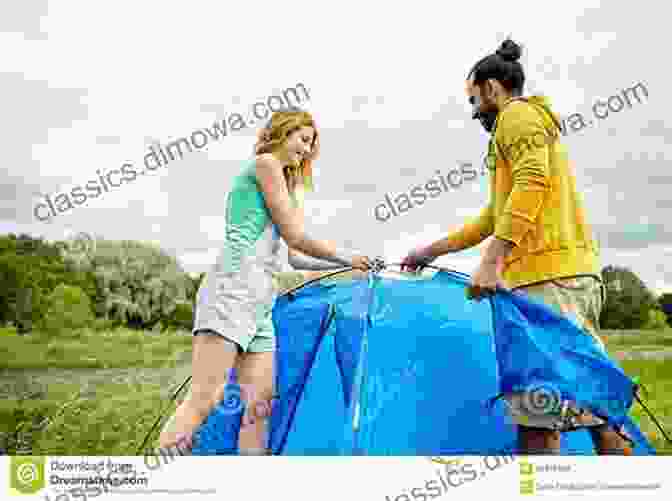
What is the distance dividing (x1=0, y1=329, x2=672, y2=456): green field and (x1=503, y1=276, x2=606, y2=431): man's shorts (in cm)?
168

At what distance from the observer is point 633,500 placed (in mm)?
2414

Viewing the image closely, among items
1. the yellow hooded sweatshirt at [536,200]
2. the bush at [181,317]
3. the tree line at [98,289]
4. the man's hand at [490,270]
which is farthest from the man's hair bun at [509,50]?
the bush at [181,317]

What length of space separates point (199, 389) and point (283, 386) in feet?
1.41

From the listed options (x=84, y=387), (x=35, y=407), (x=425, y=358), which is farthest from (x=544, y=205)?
(x=84, y=387)

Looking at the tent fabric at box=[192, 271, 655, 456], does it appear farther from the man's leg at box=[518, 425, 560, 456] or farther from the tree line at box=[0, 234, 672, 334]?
the tree line at box=[0, 234, 672, 334]

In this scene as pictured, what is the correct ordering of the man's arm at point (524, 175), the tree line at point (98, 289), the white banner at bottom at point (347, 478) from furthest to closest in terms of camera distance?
the tree line at point (98, 289), the white banner at bottom at point (347, 478), the man's arm at point (524, 175)

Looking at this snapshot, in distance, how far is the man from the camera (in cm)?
196

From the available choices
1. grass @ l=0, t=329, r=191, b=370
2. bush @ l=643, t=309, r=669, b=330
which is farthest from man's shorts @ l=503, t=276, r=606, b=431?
grass @ l=0, t=329, r=191, b=370

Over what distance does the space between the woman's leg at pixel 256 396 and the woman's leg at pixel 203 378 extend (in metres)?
0.10

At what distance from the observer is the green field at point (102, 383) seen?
3.81 metres

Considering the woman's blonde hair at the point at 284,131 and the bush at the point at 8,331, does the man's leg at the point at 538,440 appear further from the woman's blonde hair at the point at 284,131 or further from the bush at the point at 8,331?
the bush at the point at 8,331

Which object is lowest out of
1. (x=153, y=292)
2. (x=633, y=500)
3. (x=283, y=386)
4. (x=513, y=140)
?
(x=633, y=500)

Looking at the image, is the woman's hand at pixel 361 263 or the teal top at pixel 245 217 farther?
the woman's hand at pixel 361 263

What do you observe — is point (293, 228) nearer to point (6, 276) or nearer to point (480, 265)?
point (480, 265)
